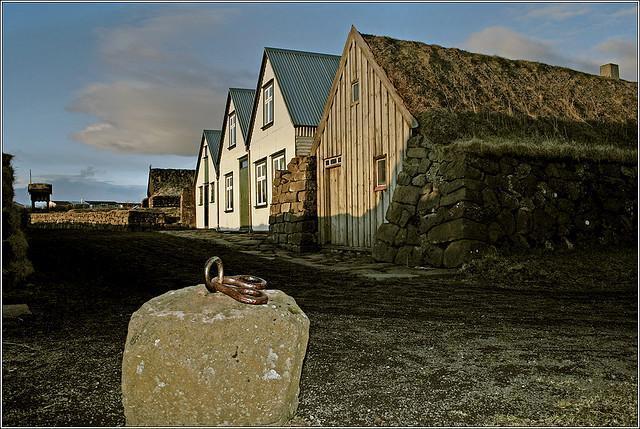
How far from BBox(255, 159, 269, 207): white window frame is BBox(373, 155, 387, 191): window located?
824 cm

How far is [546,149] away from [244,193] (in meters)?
15.1

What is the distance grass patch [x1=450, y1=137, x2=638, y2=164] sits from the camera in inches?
493

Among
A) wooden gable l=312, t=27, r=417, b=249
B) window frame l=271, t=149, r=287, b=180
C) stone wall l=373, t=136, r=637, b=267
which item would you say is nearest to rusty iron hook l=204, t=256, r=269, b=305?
stone wall l=373, t=136, r=637, b=267

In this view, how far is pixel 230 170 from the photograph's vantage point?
27.9 meters

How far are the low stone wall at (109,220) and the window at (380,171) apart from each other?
1863 cm

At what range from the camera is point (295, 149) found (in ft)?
65.6

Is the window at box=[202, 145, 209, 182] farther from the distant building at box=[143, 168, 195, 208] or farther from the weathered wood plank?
the weathered wood plank

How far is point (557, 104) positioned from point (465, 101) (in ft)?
11.4

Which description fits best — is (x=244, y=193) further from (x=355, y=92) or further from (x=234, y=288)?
(x=234, y=288)

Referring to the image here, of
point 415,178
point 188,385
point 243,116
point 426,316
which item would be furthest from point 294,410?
point 243,116

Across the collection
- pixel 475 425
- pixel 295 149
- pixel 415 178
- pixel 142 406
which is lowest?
pixel 475 425

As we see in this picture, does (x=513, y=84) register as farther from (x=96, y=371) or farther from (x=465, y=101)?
(x=96, y=371)

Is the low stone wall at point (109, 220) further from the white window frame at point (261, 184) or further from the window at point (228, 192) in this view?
the white window frame at point (261, 184)

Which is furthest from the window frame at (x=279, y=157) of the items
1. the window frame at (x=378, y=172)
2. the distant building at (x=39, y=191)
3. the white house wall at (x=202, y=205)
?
the distant building at (x=39, y=191)
